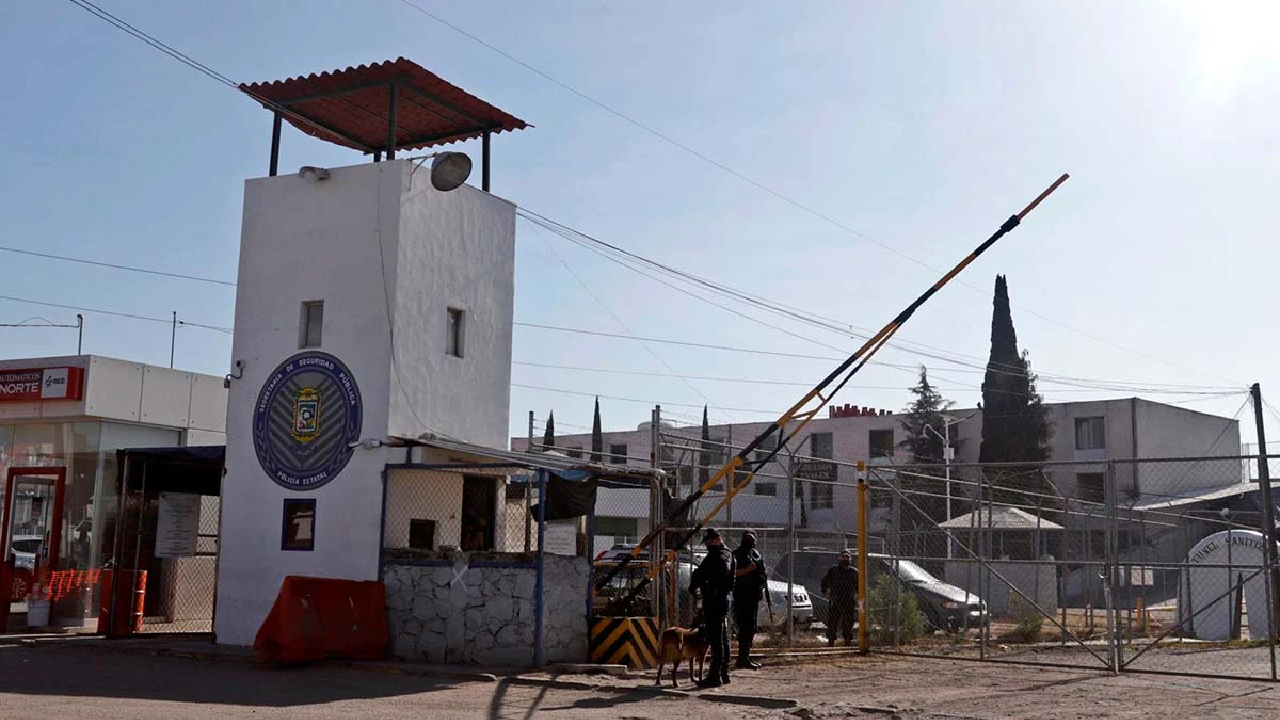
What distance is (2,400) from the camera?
22.5 meters

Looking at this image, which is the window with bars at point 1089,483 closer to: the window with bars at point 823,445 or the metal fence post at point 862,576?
the window with bars at point 823,445

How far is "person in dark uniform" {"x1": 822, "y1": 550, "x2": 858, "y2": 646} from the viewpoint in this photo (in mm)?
20156

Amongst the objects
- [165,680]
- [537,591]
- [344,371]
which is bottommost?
[165,680]

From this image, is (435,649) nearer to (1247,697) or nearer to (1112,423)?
(1247,697)

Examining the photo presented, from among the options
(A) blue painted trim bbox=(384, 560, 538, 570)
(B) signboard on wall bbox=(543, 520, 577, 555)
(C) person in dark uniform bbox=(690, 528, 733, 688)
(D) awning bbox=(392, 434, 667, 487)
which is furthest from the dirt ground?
(B) signboard on wall bbox=(543, 520, 577, 555)

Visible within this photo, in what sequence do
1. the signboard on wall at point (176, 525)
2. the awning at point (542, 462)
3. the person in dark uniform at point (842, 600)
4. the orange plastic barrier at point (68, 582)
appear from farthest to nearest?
1. the orange plastic barrier at point (68, 582)
2. the person in dark uniform at point (842, 600)
3. the signboard on wall at point (176, 525)
4. the awning at point (542, 462)

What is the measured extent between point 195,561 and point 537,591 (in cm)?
1001

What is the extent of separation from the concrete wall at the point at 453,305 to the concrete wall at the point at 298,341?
263 mm

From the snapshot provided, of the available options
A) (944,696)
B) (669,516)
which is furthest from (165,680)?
(944,696)

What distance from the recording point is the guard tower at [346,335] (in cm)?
1692

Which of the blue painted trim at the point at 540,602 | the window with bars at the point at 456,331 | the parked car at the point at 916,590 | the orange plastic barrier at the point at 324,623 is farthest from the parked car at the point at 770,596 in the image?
the orange plastic barrier at the point at 324,623

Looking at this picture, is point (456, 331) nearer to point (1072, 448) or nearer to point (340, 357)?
point (340, 357)

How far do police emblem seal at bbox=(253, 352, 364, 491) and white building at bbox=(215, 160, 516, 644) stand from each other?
0.02 metres

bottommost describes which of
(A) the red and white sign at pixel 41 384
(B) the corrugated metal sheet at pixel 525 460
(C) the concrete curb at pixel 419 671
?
(C) the concrete curb at pixel 419 671
